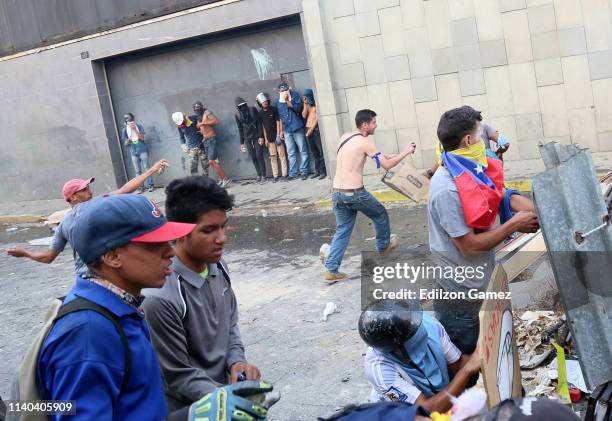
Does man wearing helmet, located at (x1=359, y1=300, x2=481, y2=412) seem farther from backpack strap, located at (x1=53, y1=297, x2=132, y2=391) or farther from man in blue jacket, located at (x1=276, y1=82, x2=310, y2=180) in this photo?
man in blue jacket, located at (x1=276, y1=82, x2=310, y2=180)

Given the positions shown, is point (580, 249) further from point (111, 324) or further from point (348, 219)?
point (348, 219)

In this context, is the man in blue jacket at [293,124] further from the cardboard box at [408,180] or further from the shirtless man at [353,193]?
the cardboard box at [408,180]

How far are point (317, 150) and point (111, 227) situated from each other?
12973 mm

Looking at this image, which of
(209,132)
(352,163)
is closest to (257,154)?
(209,132)

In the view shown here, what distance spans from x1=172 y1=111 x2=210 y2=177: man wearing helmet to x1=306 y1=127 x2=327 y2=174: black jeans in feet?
9.36

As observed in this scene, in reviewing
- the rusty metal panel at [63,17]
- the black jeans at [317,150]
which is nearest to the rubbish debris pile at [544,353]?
the black jeans at [317,150]

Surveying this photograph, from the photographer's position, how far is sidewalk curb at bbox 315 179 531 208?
37.3 ft

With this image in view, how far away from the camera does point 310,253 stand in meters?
9.73

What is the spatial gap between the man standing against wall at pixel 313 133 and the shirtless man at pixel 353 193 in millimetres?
6556

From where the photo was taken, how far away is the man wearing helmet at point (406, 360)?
10.1ft

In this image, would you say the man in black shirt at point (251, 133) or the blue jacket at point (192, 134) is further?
the blue jacket at point (192, 134)

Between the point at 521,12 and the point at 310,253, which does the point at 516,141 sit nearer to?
the point at 521,12

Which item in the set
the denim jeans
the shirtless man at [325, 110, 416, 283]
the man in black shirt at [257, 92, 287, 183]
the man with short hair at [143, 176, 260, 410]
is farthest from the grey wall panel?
the man with short hair at [143, 176, 260, 410]

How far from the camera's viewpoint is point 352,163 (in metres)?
8.21
